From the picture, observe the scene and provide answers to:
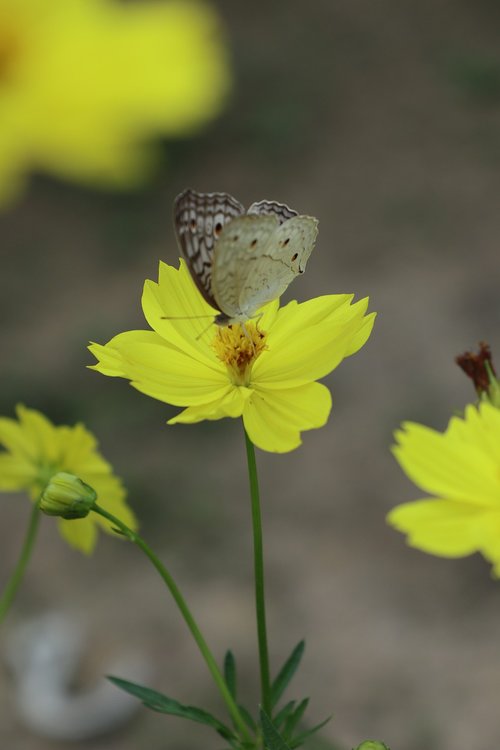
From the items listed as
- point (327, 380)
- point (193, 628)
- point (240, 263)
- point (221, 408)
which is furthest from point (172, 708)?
point (327, 380)

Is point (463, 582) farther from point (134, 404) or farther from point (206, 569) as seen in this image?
point (134, 404)

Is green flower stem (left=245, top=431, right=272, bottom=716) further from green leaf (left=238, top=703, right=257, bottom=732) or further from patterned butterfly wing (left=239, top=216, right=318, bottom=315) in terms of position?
patterned butterfly wing (left=239, top=216, right=318, bottom=315)

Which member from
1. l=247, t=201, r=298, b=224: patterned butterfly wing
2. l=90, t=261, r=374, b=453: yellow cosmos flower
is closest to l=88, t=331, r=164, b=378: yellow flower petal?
l=90, t=261, r=374, b=453: yellow cosmos flower

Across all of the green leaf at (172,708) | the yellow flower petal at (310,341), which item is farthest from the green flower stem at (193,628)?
the yellow flower petal at (310,341)

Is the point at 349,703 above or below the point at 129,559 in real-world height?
below

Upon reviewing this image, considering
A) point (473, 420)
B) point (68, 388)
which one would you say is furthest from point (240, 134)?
point (473, 420)
